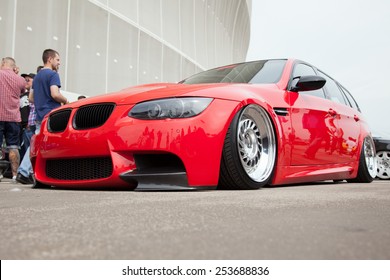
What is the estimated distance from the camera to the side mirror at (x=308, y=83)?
12.7ft

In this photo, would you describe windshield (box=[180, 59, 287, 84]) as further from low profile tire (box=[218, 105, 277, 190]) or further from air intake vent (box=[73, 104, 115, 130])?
air intake vent (box=[73, 104, 115, 130])

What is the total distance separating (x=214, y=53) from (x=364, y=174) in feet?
51.2

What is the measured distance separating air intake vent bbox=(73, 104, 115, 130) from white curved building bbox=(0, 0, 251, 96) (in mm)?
4977

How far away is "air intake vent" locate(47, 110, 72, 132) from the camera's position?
3572 millimetres

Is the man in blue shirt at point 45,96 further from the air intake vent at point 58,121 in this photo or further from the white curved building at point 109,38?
the white curved building at point 109,38

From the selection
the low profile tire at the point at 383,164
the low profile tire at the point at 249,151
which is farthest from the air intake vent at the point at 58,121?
the low profile tire at the point at 383,164

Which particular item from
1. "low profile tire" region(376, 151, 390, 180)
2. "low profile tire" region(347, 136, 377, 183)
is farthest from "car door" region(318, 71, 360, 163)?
"low profile tire" region(376, 151, 390, 180)

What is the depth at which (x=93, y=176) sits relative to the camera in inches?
130

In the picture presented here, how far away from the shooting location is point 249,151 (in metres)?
3.42

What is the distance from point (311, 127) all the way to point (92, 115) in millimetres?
1853

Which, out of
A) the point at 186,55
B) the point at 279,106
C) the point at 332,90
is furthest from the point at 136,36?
the point at 279,106
